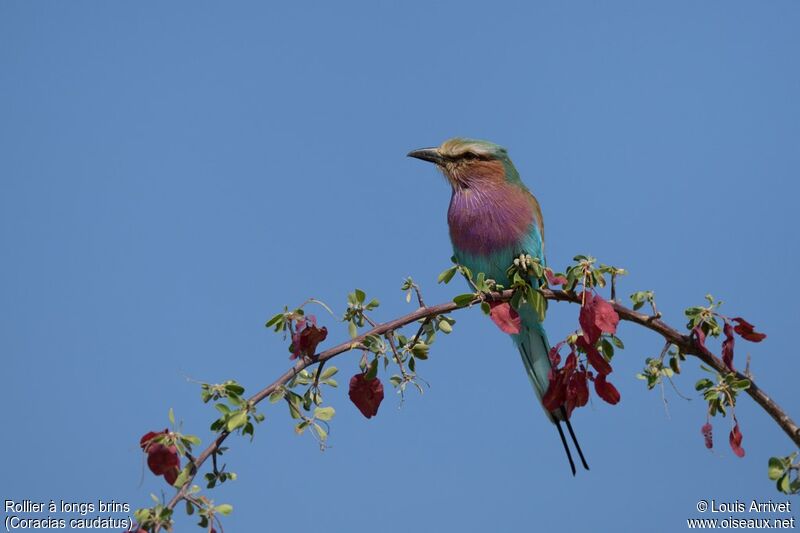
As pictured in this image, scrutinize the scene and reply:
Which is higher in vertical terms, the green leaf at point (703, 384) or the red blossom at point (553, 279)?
the red blossom at point (553, 279)

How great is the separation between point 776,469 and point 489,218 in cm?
185

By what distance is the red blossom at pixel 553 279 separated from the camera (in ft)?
8.47

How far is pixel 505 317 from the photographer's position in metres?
2.57

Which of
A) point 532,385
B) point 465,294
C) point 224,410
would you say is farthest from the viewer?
point 532,385

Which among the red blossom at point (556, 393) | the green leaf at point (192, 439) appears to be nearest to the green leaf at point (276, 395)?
the green leaf at point (192, 439)

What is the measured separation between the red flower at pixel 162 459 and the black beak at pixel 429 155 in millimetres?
2406

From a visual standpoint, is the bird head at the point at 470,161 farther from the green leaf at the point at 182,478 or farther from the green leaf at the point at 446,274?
the green leaf at the point at 182,478

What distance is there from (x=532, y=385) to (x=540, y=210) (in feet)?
3.21

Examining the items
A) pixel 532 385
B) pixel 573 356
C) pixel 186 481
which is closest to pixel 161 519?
pixel 186 481

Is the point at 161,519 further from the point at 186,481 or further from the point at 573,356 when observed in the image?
the point at 573,356

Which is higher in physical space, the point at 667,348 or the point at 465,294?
the point at 465,294

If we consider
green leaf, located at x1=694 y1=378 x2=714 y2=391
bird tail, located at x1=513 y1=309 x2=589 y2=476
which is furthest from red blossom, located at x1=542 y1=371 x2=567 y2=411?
bird tail, located at x1=513 y1=309 x2=589 y2=476

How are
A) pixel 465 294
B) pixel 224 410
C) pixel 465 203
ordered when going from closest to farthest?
1. pixel 224 410
2. pixel 465 294
3. pixel 465 203

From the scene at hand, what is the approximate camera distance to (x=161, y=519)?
6.61ft
